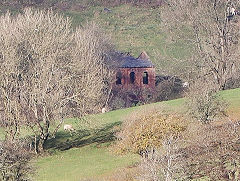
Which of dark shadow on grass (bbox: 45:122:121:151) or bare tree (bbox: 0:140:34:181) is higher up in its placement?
bare tree (bbox: 0:140:34:181)

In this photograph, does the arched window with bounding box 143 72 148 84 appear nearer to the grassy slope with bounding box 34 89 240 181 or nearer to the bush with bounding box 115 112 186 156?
the grassy slope with bounding box 34 89 240 181

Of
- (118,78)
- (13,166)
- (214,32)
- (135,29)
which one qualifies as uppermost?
(214,32)

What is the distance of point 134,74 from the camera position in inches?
2490

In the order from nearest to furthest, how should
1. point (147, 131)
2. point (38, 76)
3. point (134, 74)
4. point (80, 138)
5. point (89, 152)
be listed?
point (147, 131) → point (89, 152) → point (38, 76) → point (80, 138) → point (134, 74)

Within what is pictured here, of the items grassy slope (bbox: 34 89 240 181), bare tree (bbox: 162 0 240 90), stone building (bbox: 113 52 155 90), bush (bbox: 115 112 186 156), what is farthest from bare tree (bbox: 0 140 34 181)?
stone building (bbox: 113 52 155 90)

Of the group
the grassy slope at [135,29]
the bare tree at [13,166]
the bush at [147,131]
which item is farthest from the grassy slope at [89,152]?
the grassy slope at [135,29]

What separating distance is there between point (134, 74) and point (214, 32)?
17610 mm

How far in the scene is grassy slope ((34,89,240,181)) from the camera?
2816cm

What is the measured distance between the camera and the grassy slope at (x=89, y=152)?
92.4ft

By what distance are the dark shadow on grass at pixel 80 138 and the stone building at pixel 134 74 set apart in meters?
25.6

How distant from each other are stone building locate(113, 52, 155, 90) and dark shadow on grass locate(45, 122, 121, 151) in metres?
25.6

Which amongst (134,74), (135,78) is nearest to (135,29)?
(134,74)

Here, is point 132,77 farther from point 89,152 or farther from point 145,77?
point 89,152

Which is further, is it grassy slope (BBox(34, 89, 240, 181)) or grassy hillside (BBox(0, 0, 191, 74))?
grassy hillside (BBox(0, 0, 191, 74))
